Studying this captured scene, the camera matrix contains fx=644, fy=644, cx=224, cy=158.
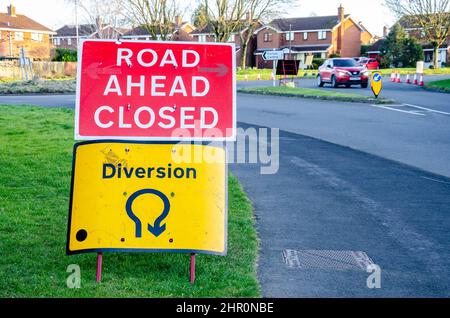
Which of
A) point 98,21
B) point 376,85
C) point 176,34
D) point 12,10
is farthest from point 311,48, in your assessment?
point 376,85

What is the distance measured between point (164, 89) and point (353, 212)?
3223mm

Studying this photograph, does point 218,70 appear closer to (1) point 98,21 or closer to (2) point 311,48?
(1) point 98,21

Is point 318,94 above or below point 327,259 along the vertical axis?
above

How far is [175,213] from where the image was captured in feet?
16.6

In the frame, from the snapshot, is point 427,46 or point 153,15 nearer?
point 153,15

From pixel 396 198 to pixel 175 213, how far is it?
432cm

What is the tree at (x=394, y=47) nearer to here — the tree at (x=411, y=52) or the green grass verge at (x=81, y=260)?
the tree at (x=411, y=52)

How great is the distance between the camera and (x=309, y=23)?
9450 cm

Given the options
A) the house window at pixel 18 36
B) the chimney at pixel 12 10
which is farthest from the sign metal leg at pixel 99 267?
the chimney at pixel 12 10

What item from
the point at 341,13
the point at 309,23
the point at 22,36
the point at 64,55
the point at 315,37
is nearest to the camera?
the point at 64,55

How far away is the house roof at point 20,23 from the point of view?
8024 centimetres

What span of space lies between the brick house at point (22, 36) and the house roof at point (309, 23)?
1236 inches

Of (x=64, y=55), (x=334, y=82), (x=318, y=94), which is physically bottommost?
(x=318, y=94)
